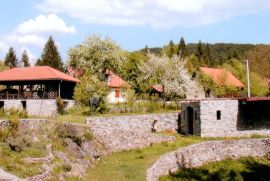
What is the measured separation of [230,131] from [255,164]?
4.92m

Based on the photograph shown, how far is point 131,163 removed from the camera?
1153 inches

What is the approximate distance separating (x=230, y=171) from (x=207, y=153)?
2.49 metres

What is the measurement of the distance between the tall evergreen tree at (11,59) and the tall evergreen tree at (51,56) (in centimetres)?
2018

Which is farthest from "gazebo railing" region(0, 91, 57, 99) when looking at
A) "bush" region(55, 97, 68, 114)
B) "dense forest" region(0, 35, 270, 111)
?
"dense forest" region(0, 35, 270, 111)

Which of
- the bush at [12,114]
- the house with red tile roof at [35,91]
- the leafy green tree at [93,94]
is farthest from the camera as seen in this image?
the house with red tile roof at [35,91]

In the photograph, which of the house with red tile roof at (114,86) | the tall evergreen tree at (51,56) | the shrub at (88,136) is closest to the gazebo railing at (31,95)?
the house with red tile roof at (114,86)

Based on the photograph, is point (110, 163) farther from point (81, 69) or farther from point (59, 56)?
point (59, 56)

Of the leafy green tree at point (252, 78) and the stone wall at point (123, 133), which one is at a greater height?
the leafy green tree at point (252, 78)

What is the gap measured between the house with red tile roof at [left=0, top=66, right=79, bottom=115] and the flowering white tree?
33.2 ft

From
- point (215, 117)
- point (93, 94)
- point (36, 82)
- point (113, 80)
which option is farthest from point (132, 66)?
point (215, 117)

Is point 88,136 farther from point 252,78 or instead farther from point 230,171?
point 252,78

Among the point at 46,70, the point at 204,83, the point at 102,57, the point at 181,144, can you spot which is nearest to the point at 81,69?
the point at 102,57

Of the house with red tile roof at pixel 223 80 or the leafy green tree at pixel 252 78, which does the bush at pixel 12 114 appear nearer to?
the house with red tile roof at pixel 223 80

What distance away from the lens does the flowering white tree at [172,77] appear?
5422 cm
